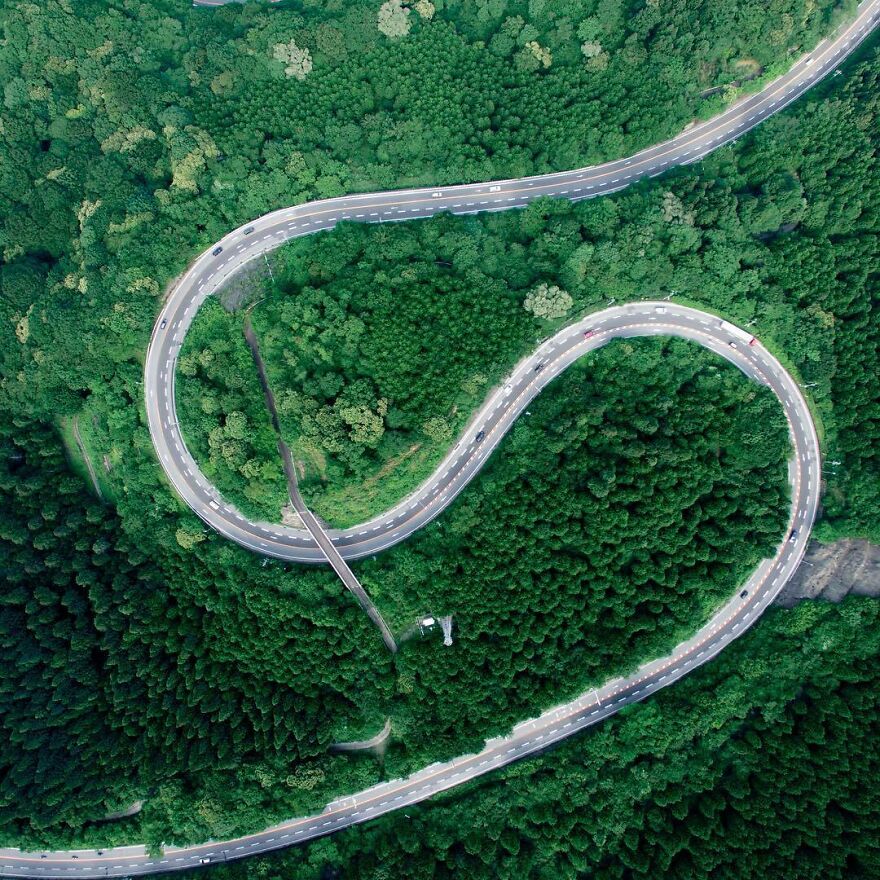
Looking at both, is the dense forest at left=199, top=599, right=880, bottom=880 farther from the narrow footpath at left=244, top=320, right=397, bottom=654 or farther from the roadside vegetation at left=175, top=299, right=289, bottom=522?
the roadside vegetation at left=175, top=299, right=289, bottom=522

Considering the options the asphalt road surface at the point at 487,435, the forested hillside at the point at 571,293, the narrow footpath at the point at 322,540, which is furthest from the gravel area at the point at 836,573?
the narrow footpath at the point at 322,540

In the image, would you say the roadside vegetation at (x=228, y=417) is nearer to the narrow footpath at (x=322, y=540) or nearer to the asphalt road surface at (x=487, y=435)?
the narrow footpath at (x=322, y=540)

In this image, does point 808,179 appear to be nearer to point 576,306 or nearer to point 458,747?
point 576,306

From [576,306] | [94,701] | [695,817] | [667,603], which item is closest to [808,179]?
[576,306]

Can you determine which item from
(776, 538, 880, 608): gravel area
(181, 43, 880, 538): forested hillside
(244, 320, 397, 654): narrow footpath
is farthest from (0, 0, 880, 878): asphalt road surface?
(181, 43, 880, 538): forested hillside

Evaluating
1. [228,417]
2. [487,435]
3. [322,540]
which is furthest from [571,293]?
[228,417]

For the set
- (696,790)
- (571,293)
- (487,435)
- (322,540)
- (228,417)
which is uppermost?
(571,293)

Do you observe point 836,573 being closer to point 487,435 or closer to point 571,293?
point 487,435

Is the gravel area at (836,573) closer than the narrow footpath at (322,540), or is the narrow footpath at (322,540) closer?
the gravel area at (836,573)
